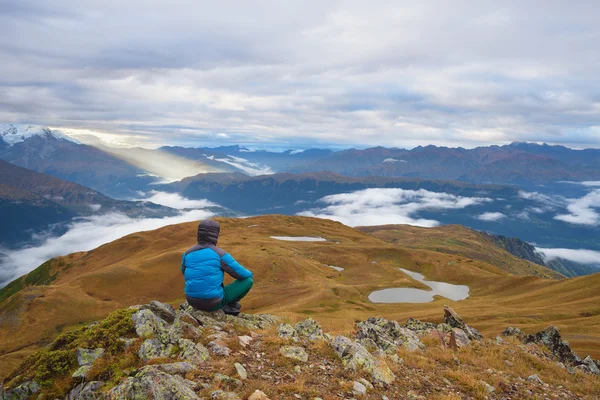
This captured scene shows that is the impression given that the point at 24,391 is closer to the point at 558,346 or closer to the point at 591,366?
the point at 591,366

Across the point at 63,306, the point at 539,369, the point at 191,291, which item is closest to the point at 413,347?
the point at 539,369

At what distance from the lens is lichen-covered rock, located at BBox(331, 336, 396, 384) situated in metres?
11.4

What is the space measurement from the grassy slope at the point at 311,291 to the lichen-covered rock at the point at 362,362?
69.3ft

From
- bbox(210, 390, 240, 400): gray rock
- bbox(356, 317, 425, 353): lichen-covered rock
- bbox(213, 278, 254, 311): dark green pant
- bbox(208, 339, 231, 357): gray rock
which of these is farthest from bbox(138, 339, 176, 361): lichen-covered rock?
bbox(356, 317, 425, 353): lichen-covered rock

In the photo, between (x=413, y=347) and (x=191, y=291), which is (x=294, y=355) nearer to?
(x=191, y=291)

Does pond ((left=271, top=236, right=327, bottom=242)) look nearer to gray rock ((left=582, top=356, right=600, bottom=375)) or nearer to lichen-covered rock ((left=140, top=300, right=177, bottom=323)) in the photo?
gray rock ((left=582, top=356, right=600, bottom=375))

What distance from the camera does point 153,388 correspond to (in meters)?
8.23

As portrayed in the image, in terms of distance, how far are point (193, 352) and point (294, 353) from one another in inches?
138

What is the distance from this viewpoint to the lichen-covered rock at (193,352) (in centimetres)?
1064

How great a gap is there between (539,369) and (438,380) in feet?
23.0

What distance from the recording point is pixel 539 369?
50.8 ft

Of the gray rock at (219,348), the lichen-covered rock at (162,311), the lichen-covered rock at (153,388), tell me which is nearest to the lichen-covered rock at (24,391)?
the lichen-covered rock at (153,388)

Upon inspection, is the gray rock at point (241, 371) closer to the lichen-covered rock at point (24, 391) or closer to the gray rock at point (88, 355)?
the gray rock at point (88, 355)

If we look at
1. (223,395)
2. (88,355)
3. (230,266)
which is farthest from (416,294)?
(88,355)
